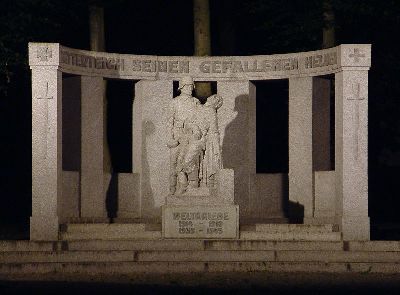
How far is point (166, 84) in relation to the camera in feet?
88.7

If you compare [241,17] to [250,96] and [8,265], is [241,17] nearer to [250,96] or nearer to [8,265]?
[250,96]

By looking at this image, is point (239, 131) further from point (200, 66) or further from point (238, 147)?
point (200, 66)

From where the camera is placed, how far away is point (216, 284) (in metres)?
18.7

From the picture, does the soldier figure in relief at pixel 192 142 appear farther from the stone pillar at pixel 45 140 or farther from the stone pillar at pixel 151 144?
the stone pillar at pixel 151 144

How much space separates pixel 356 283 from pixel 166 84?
9.33 meters

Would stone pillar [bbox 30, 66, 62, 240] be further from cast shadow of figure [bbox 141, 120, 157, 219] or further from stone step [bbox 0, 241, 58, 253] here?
cast shadow of figure [bbox 141, 120, 157, 219]

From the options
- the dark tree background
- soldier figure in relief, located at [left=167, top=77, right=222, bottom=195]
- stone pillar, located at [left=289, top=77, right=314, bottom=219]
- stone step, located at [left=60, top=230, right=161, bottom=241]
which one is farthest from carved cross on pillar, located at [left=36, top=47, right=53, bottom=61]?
the dark tree background

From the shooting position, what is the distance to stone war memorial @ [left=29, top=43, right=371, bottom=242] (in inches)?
899

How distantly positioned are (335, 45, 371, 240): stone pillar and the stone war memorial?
0.02 meters

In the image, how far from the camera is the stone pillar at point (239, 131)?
27.2 meters

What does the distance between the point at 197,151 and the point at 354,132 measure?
3.04 metres

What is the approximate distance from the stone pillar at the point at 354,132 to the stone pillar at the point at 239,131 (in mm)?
4298

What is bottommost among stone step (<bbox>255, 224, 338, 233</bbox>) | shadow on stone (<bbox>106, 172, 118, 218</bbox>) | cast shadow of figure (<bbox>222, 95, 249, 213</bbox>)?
stone step (<bbox>255, 224, 338, 233</bbox>)

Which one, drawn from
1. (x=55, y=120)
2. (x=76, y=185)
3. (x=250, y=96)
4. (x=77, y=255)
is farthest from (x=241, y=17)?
(x=77, y=255)
